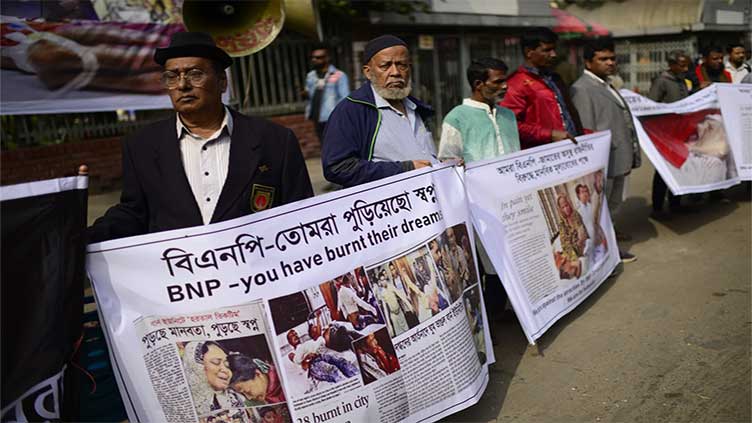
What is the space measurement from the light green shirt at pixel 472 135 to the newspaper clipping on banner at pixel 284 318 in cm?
139

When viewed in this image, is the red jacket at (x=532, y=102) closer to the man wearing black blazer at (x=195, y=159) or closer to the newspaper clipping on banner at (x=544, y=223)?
the newspaper clipping on banner at (x=544, y=223)

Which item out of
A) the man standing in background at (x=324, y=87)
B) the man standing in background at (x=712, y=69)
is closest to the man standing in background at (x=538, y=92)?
the man standing in background at (x=324, y=87)

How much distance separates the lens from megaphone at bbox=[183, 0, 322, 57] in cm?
575

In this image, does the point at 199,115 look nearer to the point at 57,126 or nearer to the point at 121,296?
the point at 121,296

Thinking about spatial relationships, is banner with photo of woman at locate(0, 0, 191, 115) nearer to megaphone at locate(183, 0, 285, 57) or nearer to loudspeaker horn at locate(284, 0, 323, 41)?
loudspeaker horn at locate(284, 0, 323, 41)

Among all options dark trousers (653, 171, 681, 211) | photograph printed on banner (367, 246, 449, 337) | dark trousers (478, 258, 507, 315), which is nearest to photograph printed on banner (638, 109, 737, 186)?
dark trousers (653, 171, 681, 211)

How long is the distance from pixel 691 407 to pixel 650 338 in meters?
0.86

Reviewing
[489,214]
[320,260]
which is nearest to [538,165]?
[489,214]

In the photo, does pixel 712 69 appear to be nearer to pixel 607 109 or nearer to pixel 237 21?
pixel 607 109

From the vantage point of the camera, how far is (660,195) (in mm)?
7141

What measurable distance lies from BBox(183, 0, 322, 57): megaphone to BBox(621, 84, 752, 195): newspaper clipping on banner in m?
3.34

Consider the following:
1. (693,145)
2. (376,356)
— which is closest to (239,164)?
(376,356)

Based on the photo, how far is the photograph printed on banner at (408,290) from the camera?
Result: 2705 millimetres

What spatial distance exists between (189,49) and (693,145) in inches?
209
